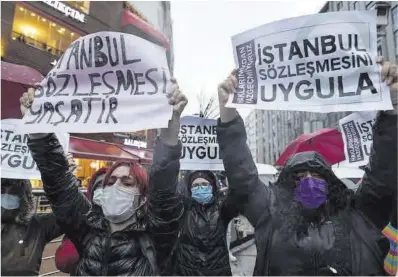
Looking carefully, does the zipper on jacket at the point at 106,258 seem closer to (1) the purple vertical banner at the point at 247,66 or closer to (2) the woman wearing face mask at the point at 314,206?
(2) the woman wearing face mask at the point at 314,206

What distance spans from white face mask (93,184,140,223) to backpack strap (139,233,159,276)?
8.4 inches

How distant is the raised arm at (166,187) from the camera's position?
2.17 meters

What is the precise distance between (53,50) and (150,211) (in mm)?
17658

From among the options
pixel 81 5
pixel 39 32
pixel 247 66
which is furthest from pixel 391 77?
pixel 81 5

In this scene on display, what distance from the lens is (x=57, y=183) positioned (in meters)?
2.41

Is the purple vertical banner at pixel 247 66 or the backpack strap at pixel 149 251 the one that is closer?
the backpack strap at pixel 149 251

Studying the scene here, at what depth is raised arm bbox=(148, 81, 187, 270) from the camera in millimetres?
2174

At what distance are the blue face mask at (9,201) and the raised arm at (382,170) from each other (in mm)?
2718

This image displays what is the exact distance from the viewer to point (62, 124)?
241cm

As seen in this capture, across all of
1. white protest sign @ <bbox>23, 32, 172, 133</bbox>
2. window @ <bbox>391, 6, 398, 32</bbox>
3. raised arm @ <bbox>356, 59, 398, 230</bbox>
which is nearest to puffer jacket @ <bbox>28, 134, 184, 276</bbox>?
white protest sign @ <bbox>23, 32, 172, 133</bbox>

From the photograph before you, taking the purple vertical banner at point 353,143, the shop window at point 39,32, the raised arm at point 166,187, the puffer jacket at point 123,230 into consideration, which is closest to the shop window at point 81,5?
the shop window at point 39,32

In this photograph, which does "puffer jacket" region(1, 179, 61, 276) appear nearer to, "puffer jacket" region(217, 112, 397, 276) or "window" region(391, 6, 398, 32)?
"puffer jacket" region(217, 112, 397, 276)

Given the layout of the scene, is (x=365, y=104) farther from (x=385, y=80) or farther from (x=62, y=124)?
(x=62, y=124)

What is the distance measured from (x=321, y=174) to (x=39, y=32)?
58.3ft
